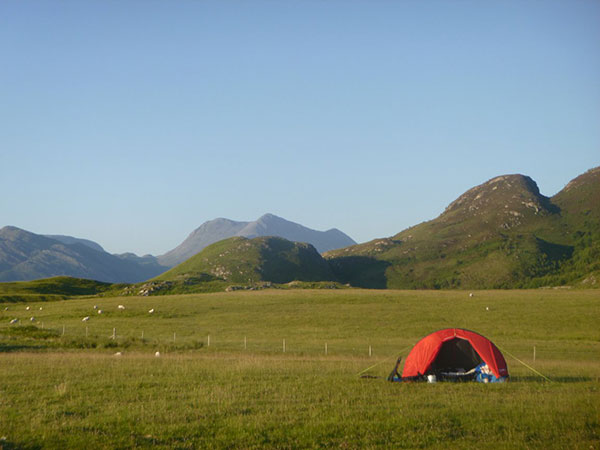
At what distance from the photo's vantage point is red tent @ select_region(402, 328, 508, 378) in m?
26.2

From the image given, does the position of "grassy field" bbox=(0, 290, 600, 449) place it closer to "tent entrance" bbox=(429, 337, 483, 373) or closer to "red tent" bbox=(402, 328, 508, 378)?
"red tent" bbox=(402, 328, 508, 378)

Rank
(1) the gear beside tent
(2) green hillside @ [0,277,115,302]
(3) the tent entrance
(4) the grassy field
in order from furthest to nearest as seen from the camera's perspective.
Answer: (2) green hillside @ [0,277,115,302] → (3) the tent entrance → (1) the gear beside tent → (4) the grassy field

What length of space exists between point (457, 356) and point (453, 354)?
0.24m

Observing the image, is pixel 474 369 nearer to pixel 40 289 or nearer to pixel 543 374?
pixel 543 374

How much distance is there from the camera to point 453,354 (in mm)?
28828

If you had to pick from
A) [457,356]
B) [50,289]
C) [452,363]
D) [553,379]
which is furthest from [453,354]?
[50,289]

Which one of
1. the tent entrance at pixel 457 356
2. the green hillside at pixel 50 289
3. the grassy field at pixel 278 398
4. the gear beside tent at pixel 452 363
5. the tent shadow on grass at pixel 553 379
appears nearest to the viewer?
the grassy field at pixel 278 398

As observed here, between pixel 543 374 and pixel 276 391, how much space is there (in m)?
15.7

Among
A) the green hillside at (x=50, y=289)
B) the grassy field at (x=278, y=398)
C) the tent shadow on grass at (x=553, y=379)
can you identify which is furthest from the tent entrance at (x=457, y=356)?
the green hillside at (x=50, y=289)

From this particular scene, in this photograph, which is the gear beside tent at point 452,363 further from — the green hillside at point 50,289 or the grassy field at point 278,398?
the green hillside at point 50,289

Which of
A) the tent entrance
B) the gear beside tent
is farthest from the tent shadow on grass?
the tent entrance

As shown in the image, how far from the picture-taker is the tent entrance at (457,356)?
93.1ft

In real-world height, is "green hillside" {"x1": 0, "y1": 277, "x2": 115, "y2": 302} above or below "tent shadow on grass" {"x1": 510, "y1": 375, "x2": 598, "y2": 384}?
above

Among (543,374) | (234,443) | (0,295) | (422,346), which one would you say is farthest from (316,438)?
(0,295)
